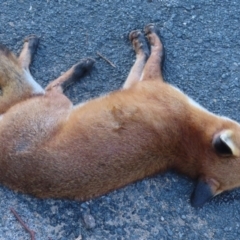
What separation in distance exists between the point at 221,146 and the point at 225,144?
0.19ft

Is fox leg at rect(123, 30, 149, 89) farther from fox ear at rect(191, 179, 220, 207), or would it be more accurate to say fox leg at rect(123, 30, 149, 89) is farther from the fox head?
fox ear at rect(191, 179, 220, 207)

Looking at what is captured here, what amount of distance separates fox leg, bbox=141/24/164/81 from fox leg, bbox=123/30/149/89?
0.08 m

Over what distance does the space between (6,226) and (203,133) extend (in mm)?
2219

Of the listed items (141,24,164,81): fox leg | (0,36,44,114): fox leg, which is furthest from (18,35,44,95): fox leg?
(141,24,164,81): fox leg

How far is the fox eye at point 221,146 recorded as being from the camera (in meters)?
5.03

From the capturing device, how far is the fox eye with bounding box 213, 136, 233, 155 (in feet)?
16.5

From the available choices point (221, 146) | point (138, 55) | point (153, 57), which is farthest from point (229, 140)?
point (138, 55)

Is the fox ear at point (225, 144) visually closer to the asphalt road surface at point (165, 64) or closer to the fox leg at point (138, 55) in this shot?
the asphalt road surface at point (165, 64)

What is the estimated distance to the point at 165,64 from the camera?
6109 mm

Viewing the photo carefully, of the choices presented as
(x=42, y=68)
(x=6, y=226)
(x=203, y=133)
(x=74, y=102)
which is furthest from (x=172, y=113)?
(x=6, y=226)

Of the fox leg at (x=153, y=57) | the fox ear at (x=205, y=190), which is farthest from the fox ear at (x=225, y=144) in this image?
the fox leg at (x=153, y=57)

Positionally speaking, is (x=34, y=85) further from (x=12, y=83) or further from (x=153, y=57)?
(x=153, y=57)

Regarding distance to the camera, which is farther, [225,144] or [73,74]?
[73,74]

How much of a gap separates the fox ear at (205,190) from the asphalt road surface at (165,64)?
29 cm
